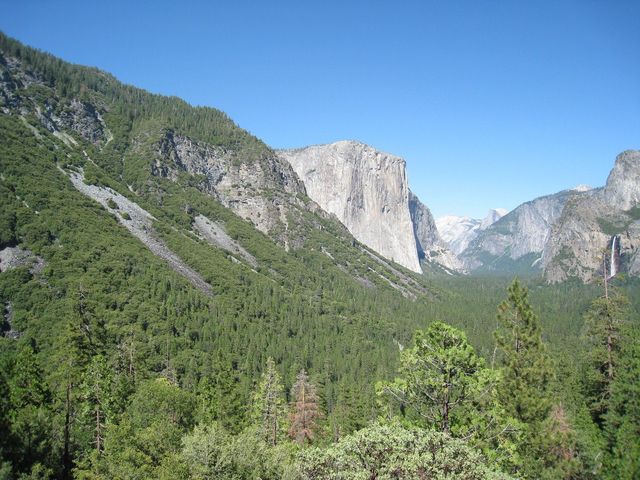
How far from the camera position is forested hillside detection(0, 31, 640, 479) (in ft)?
56.3

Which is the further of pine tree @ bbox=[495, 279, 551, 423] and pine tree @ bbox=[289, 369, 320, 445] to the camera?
pine tree @ bbox=[289, 369, 320, 445]

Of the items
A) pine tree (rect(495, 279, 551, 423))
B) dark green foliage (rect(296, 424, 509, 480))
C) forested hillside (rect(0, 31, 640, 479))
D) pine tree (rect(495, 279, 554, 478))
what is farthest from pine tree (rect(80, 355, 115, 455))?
pine tree (rect(495, 279, 551, 423))

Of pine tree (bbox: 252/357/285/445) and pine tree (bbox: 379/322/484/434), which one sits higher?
pine tree (bbox: 379/322/484/434)

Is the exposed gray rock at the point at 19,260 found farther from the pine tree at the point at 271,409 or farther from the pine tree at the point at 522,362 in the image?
the pine tree at the point at 522,362

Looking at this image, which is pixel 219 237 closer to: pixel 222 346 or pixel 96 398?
pixel 222 346

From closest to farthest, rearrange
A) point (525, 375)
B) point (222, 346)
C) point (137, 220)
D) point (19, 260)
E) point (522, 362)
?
point (525, 375) → point (522, 362) → point (19, 260) → point (222, 346) → point (137, 220)

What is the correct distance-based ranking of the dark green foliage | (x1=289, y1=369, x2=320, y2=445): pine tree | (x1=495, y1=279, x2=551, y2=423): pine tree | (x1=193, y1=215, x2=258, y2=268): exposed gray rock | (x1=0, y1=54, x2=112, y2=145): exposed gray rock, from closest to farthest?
1. the dark green foliage
2. (x1=495, y1=279, x2=551, y2=423): pine tree
3. (x1=289, y1=369, x2=320, y2=445): pine tree
4. (x1=0, y1=54, x2=112, y2=145): exposed gray rock
5. (x1=193, y1=215, x2=258, y2=268): exposed gray rock

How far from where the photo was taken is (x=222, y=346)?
88.9m

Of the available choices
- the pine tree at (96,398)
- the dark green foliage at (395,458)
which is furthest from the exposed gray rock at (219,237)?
the dark green foliage at (395,458)

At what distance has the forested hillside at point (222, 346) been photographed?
56.3 feet

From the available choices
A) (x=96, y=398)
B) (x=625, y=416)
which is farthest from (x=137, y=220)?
(x=625, y=416)

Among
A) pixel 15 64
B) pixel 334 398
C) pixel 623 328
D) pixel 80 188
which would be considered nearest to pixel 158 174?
pixel 80 188

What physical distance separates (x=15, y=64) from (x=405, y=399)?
201375 millimetres

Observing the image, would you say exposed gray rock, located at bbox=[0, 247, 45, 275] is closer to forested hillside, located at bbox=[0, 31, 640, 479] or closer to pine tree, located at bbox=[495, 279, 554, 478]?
forested hillside, located at bbox=[0, 31, 640, 479]
